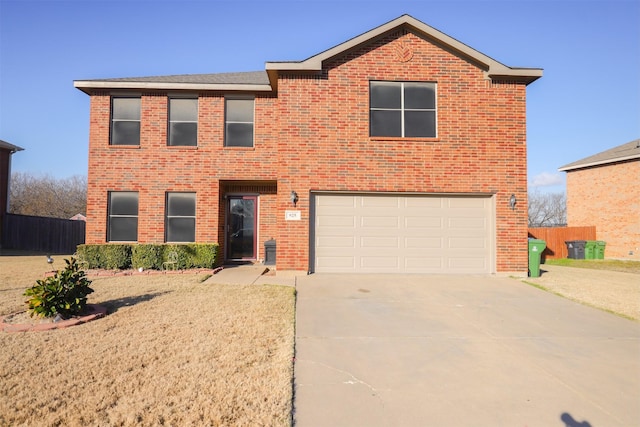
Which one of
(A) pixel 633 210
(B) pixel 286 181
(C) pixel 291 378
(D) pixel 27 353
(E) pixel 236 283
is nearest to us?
(C) pixel 291 378

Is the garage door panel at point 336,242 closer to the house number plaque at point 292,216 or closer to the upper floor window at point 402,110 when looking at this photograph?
the house number plaque at point 292,216

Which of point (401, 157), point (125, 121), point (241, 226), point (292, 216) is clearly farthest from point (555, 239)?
point (125, 121)

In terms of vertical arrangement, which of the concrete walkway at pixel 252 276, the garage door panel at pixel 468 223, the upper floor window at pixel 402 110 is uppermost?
the upper floor window at pixel 402 110

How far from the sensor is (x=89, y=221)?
11938 mm

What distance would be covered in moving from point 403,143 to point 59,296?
28.9 ft

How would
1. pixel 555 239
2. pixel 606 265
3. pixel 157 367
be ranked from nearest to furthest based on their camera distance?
pixel 157 367 → pixel 606 265 → pixel 555 239

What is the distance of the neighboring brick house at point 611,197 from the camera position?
59.2ft

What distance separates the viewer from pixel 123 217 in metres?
12.1

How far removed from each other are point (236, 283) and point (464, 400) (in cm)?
656

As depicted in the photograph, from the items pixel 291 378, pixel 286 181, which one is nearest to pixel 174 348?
pixel 291 378

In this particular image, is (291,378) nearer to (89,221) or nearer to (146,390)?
(146,390)

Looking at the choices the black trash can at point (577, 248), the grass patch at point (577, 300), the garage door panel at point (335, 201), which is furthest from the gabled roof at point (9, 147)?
the black trash can at point (577, 248)

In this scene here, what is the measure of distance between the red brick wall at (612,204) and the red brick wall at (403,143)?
12.1 m

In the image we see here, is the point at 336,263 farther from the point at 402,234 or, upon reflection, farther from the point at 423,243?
the point at 423,243
